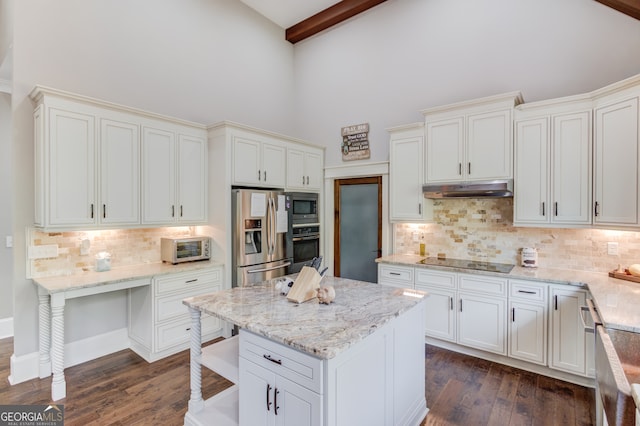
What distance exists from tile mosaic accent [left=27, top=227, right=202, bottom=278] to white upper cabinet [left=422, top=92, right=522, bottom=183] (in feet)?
10.3

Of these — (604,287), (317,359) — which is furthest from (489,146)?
(317,359)

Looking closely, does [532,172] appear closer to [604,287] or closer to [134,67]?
[604,287]

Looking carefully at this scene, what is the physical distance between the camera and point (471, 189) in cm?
325

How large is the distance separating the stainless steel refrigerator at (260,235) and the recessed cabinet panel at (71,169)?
1.37 meters

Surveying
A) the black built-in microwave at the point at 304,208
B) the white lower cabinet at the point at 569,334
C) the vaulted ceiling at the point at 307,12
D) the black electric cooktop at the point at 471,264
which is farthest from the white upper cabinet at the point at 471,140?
the vaulted ceiling at the point at 307,12

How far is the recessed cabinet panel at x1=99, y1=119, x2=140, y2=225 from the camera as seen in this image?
3.00 m

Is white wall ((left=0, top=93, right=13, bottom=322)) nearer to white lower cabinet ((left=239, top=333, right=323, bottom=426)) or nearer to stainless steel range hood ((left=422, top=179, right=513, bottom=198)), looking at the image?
white lower cabinet ((left=239, top=333, right=323, bottom=426))

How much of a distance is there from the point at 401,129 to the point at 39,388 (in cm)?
439

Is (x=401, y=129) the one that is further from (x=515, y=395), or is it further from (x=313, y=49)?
(x=515, y=395)

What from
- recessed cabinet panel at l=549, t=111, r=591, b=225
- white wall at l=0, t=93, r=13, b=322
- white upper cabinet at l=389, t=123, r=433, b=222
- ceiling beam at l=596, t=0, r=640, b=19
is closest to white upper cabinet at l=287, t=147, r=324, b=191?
white upper cabinet at l=389, t=123, r=433, b=222

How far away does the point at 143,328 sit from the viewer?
325 cm

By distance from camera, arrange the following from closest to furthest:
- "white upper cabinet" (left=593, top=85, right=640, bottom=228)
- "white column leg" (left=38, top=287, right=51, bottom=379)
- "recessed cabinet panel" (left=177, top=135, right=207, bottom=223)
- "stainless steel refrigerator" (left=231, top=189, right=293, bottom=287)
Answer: "white upper cabinet" (left=593, top=85, right=640, bottom=228) < "white column leg" (left=38, top=287, right=51, bottom=379) < "recessed cabinet panel" (left=177, top=135, right=207, bottom=223) < "stainless steel refrigerator" (left=231, top=189, right=293, bottom=287)

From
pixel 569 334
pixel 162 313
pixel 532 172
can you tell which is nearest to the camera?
pixel 569 334

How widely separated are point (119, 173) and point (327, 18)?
380 cm
